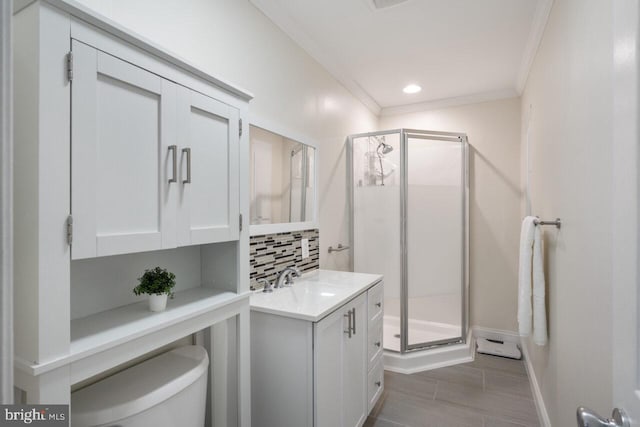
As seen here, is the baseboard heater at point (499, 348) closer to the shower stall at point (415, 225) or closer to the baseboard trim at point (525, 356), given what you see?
the baseboard trim at point (525, 356)

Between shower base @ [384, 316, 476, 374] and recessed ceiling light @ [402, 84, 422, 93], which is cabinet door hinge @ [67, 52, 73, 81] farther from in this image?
recessed ceiling light @ [402, 84, 422, 93]

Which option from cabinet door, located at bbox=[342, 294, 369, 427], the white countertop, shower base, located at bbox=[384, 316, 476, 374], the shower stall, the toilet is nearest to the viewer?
the toilet

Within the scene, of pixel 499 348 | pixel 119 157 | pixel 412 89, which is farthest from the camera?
pixel 412 89

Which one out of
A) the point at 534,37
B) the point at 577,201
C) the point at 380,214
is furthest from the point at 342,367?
the point at 534,37

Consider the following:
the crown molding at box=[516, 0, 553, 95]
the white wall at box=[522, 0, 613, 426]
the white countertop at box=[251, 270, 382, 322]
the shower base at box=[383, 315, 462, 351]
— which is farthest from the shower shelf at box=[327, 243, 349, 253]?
the crown molding at box=[516, 0, 553, 95]

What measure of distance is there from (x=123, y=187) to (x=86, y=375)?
0.48m

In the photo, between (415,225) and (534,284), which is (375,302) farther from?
(415,225)

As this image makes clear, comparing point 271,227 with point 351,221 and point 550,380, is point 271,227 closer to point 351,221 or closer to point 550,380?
point 351,221

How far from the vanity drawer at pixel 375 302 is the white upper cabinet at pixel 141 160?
3.54 ft

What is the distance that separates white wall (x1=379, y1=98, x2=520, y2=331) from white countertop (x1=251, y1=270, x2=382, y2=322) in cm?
180

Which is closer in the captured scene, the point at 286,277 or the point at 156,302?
the point at 156,302

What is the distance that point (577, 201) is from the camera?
1237 millimetres

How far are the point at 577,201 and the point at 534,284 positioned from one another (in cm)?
63

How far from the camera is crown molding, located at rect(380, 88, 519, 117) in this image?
3.21 m
